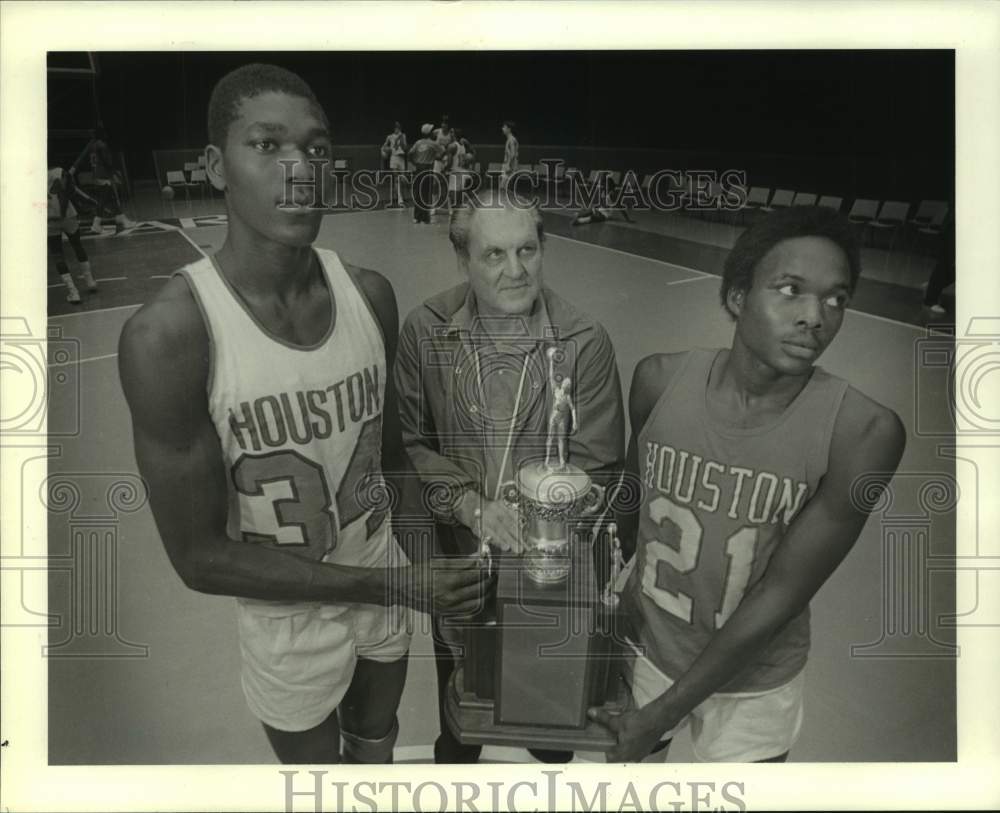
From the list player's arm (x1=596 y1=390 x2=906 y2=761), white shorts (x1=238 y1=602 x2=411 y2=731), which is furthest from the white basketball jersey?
player's arm (x1=596 y1=390 x2=906 y2=761)

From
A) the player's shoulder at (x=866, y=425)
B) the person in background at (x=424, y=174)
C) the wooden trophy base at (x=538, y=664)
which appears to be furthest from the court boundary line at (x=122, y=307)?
the player's shoulder at (x=866, y=425)

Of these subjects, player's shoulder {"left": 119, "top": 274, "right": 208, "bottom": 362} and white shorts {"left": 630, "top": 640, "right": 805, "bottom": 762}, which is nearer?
player's shoulder {"left": 119, "top": 274, "right": 208, "bottom": 362}

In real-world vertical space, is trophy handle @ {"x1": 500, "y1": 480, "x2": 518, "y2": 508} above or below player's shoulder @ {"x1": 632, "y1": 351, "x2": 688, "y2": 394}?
below

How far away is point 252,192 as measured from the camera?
2.66 metres

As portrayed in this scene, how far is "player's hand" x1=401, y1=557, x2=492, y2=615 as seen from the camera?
2758mm

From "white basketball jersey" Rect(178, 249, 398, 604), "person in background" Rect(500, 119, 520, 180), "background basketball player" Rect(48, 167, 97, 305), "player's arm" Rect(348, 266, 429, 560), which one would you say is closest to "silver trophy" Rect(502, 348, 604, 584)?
"player's arm" Rect(348, 266, 429, 560)

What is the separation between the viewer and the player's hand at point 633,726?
9.13ft

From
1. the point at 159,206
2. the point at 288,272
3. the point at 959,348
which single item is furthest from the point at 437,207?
the point at 959,348

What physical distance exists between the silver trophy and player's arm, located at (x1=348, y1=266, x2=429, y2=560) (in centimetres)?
23

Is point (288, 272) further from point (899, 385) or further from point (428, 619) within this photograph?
point (899, 385)

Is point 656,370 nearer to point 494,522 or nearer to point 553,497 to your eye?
point 553,497

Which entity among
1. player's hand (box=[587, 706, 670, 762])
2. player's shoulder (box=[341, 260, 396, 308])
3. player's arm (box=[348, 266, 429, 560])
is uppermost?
player's shoulder (box=[341, 260, 396, 308])

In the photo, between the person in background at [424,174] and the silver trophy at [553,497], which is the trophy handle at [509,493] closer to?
the silver trophy at [553,497]

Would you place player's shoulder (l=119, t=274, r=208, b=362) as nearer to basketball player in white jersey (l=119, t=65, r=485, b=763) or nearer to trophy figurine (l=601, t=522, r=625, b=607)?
basketball player in white jersey (l=119, t=65, r=485, b=763)
